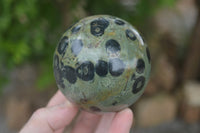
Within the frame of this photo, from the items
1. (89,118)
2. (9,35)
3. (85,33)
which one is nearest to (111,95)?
(85,33)

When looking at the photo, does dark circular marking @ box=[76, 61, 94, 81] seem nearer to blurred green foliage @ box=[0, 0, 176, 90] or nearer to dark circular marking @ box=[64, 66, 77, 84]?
dark circular marking @ box=[64, 66, 77, 84]

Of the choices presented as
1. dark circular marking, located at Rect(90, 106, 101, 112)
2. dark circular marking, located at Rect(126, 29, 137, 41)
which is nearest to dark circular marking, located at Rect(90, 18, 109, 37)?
dark circular marking, located at Rect(126, 29, 137, 41)

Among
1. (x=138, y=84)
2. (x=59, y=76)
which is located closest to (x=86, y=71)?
(x=59, y=76)

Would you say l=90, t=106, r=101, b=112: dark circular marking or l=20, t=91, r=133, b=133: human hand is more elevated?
l=90, t=106, r=101, b=112: dark circular marking

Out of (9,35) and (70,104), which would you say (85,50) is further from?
(9,35)

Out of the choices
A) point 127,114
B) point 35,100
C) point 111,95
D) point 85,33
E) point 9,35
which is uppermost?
point 85,33

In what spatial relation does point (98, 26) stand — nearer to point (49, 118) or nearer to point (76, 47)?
point (76, 47)

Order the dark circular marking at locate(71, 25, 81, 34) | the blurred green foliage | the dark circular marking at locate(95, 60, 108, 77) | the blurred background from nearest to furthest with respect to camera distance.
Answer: the dark circular marking at locate(95, 60, 108, 77) → the dark circular marking at locate(71, 25, 81, 34) → the blurred green foliage → the blurred background
